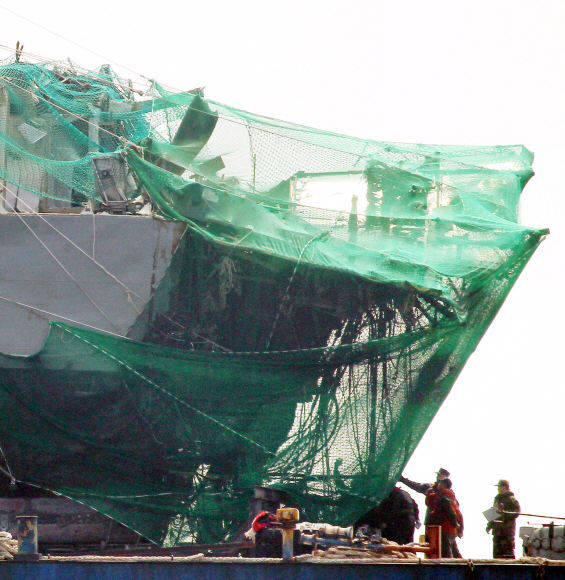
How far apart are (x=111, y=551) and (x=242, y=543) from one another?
2461 mm

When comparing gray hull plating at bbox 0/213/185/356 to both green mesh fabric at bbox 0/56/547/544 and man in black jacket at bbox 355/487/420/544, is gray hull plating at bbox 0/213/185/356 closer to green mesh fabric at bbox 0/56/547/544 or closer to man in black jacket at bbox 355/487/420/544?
green mesh fabric at bbox 0/56/547/544

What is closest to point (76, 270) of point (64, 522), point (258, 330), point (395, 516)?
point (258, 330)

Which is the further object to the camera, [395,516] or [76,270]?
[76,270]

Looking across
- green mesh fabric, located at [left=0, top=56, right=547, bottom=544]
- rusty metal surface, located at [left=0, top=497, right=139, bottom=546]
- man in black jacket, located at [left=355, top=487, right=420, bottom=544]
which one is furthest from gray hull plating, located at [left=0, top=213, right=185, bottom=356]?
man in black jacket, located at [left=355, top=487, right=420, bottom=544]

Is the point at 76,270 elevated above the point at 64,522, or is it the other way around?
the point at 76,270

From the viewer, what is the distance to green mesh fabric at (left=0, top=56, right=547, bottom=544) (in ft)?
42.6

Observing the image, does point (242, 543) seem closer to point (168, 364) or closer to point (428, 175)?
point (168, 364)

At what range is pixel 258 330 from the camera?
13555 mm

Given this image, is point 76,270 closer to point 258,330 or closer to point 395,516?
point 258,330

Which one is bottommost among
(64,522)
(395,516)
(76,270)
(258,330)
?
(64,522)

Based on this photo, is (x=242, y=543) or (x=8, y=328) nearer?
(x=242, y=543)

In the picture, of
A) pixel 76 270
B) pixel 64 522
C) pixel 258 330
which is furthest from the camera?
pixel 76 270

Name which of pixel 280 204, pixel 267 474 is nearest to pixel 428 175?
pixel 280 204

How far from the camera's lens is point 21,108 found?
14914 millimetres
